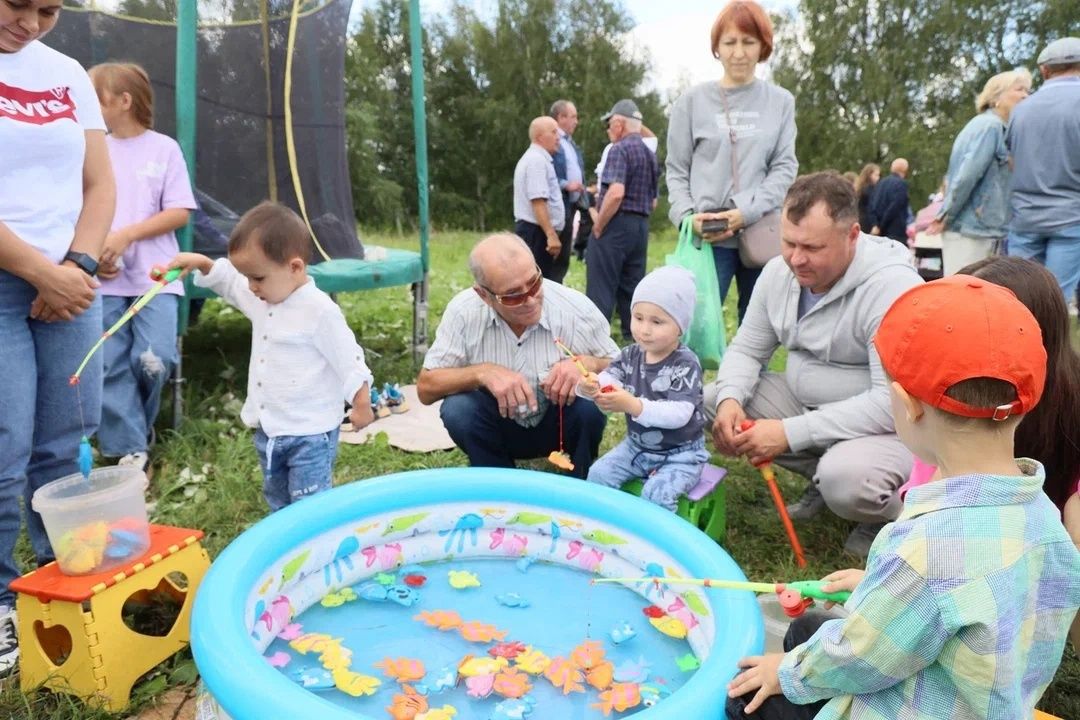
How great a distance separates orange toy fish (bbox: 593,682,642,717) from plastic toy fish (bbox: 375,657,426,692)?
18.8 inches

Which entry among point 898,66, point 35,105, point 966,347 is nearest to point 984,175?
point 966,347

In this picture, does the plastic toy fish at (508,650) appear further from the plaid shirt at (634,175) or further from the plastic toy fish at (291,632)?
the plaid shirt at (634,175)

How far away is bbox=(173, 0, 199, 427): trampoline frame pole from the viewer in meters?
3.79

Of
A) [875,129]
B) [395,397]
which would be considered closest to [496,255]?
[395,397]

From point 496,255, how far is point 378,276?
2.10 metres

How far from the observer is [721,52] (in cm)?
353

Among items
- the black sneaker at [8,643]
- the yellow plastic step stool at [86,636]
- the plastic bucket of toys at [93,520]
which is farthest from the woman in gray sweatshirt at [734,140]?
the black sneaker at [8,643]

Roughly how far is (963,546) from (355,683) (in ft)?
4.92

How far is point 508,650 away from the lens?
221 cm

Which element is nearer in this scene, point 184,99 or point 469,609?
point 469,609

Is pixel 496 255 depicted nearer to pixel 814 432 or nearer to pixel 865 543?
pixel 814 432

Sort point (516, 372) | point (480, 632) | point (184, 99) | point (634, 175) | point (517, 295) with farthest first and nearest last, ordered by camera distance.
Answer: point (634, 175) < point (184, 99) < point (516, 372) < point (517, 295) < point (480, 632)

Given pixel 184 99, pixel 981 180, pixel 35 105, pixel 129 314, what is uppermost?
pixel 184 99

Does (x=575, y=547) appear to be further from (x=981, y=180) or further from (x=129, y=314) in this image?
(x=981, y=180)
